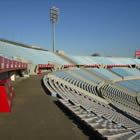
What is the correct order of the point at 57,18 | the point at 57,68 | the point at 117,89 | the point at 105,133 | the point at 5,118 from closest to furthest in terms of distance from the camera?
1. the point at 105,133
2. the point at 5,118
3. the point at 117,89
4. the point at 57,68
5. the point at 57,18

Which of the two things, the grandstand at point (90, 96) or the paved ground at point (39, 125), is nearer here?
the paved ground at point (39, 125)

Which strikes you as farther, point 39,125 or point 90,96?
point 90,96

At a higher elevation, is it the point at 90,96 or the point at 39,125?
the point at 39,125

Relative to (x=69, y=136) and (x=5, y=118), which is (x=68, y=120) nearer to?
(x=69, y=136)

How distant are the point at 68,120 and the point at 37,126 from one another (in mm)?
1171

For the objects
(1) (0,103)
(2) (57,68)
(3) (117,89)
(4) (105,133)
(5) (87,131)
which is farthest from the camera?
(2) (57,68)

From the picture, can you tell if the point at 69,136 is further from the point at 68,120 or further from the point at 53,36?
the point at 53,36

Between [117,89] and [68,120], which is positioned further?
[117,89]

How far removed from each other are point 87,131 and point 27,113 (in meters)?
2.77

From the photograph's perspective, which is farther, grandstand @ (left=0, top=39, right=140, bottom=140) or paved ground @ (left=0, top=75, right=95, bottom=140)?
grandstand @ (left=0, top=39, right=140, bottom=140)

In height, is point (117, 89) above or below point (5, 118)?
below

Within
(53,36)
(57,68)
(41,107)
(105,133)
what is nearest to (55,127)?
(105,133)

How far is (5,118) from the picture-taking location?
14.8ft

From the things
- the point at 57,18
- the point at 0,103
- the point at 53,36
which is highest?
the point at 57,18
